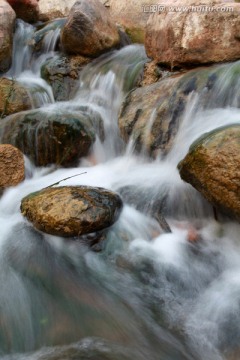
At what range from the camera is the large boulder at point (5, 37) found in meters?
7.82

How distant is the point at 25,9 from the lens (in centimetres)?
987

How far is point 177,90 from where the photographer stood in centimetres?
502

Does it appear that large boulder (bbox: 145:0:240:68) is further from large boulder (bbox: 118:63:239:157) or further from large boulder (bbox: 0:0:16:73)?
large boulder (bbox: 0:0:16:73)

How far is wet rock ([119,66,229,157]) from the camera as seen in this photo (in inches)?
189

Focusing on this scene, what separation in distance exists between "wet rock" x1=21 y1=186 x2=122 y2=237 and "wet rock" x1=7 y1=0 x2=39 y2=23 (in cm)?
769

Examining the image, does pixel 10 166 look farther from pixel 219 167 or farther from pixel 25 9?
pixel 25 9

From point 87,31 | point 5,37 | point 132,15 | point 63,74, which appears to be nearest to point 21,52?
point 5,37

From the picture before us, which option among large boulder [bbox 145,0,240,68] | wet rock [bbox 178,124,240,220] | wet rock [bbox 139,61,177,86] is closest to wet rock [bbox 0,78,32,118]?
wet rock [bbox 139,61,177,86]

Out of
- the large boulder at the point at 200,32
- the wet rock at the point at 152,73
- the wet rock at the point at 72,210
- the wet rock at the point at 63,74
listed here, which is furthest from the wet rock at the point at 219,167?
the wet rock at the point at 63,74

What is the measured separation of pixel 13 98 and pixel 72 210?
3839 mm

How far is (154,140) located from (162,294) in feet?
7.82

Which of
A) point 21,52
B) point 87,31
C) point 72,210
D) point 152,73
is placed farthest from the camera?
point 21,52

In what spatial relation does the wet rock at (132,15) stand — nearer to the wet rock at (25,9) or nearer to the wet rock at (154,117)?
the wet rock at (25,9)

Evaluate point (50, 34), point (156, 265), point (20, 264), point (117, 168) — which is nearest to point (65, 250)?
point (20, 264)
